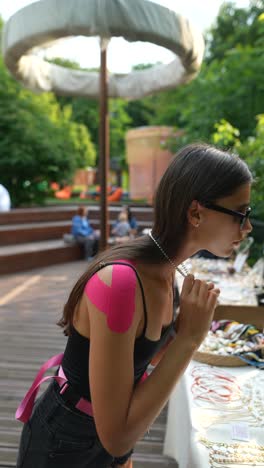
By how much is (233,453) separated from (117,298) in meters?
0.78

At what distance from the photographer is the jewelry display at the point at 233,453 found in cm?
119

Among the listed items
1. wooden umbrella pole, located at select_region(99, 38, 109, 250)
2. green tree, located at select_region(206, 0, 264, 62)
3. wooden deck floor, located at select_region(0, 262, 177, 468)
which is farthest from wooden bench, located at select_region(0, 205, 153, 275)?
green tree, located at select_region(206, 0, 264, 62)

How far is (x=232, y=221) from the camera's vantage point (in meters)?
0.90

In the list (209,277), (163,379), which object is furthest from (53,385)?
(209,277)

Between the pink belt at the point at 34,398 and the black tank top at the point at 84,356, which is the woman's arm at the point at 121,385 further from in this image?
the pink belt at the point at 34,398

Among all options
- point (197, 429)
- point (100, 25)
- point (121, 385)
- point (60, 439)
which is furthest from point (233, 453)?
point (100, 25)

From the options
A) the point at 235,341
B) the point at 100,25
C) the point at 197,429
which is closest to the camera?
the point at 197,429

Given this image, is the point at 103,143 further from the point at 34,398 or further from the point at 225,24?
the point at 225,24

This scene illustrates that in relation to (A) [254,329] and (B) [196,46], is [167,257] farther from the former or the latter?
(B) [196,46]

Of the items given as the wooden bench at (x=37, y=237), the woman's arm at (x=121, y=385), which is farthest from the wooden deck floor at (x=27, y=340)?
the woman's arm at (x=121, y=385)

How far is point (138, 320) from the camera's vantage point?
800 millimetres

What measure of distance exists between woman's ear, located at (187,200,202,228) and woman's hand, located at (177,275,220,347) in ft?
0.42

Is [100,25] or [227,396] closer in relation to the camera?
[227,396]

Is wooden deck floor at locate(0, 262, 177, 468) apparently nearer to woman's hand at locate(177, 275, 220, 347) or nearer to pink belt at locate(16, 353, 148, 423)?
pink belt at locate(16, 353, 148, 423)
